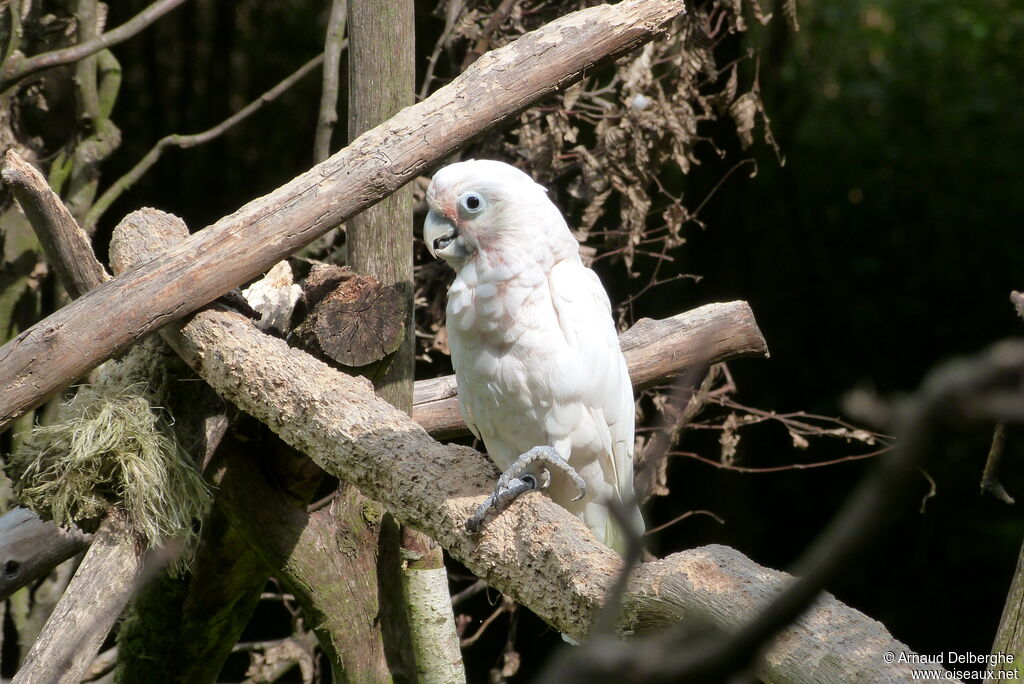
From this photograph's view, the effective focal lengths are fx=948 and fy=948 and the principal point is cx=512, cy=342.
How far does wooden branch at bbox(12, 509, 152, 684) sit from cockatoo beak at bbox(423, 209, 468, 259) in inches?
36.8

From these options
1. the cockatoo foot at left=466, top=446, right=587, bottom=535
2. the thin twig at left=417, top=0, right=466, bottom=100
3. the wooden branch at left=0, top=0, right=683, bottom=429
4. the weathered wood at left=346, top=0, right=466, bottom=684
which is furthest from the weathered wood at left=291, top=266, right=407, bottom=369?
the thin twig at left=417, top=0, right=466, bottom=100

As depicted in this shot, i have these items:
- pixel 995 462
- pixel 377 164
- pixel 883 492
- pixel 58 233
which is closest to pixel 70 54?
pixel 58 233

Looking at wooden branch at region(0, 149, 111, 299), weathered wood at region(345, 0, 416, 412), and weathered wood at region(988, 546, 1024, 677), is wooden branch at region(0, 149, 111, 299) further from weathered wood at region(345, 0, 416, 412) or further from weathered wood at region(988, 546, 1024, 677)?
weathered wood at region(988, 546, 1024, 677)

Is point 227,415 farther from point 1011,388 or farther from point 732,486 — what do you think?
point 732,486

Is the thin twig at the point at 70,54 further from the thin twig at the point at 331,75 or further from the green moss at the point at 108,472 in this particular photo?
the green moss at the point at 108,472

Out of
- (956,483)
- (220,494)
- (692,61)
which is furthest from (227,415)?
(956,483)

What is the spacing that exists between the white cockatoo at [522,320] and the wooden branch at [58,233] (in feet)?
2.77

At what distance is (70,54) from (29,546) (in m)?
1.35

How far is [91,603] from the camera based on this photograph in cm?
201

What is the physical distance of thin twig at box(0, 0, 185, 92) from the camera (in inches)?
103

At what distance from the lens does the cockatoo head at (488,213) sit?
205cm

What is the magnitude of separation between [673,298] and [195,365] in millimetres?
2922

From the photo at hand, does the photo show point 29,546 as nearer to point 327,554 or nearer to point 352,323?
point 327,554

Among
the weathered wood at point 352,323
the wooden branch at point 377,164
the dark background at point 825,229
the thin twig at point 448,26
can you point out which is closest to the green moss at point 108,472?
the wooden branch at point 377,164
